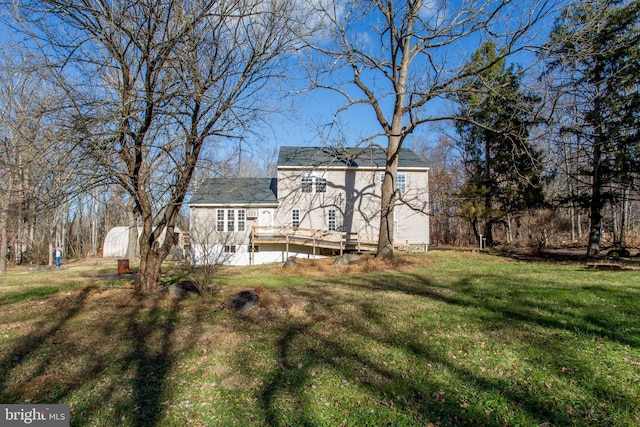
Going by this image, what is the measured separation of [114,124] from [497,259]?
51.0 feet

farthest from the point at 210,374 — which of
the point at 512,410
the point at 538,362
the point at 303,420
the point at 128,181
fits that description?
the point at 128,181

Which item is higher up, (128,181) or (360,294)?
(128,181)

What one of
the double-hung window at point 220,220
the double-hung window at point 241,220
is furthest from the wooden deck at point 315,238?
the double-hung window at point 220,220

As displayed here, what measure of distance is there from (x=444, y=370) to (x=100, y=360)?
4.52m

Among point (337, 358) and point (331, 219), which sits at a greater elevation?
point (331, 219)

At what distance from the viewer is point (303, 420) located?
333 cm

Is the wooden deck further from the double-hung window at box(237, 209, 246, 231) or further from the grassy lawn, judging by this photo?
the grassy lawn

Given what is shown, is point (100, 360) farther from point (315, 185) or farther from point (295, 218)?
point (315, 185)

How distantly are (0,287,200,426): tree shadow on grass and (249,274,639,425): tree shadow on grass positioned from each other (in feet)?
4.64

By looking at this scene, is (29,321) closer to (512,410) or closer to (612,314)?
(512,410)

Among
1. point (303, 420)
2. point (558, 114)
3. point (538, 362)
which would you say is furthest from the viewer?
point (558, 114)

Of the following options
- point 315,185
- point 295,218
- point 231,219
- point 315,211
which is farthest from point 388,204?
point 231,219
